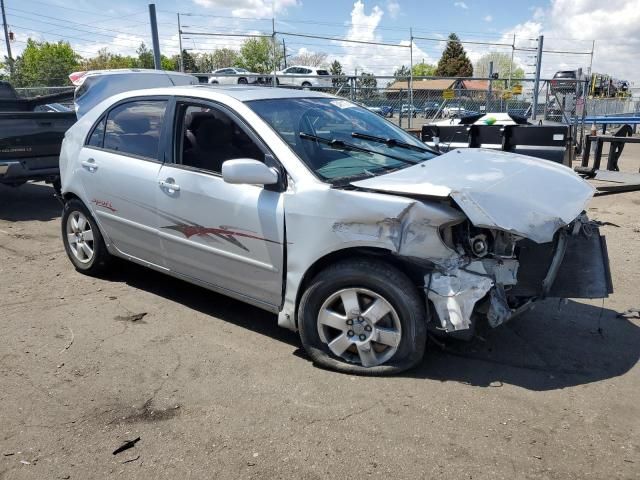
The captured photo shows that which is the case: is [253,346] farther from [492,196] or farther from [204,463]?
[492,196]

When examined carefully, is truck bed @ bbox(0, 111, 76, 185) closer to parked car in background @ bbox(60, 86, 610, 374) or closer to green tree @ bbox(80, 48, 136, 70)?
parked car in background @ bbox(60, 86, 610, 374)

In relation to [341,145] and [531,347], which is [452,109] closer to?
[341,145]

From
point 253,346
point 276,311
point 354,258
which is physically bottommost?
→ point 253,346

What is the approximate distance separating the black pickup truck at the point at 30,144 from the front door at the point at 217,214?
14.1 ft

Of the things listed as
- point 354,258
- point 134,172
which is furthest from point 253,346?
point 134,172

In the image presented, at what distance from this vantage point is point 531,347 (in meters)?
3.80

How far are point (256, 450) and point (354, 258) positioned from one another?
124 cm

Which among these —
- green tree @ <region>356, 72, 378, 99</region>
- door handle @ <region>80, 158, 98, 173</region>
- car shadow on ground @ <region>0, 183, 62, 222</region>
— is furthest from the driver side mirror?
green tree @ <region>356, 72, 378, 99</region>

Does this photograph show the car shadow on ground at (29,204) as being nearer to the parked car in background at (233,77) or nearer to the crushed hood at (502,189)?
the parked car in background at (233,77)

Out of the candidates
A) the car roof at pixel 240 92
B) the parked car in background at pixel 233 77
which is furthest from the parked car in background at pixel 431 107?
the car roof at pixel 240 92

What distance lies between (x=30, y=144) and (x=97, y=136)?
3728 millimetres

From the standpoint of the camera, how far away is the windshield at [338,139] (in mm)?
3639

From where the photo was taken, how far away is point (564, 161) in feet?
27.0

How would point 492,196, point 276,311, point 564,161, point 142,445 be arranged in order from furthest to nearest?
point 564,161 < point 276,311 < point 492,196 < point 142,445
